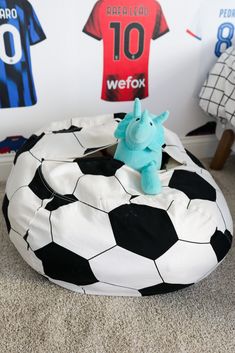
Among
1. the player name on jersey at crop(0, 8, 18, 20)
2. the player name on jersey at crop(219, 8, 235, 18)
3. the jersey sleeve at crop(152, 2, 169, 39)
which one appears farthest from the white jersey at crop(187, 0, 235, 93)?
the player name on jersey at crop(0, 8, 18, 20)

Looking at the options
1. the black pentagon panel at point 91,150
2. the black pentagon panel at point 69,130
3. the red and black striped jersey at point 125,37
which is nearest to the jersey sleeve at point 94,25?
the red and black striped jersey at point 125,37

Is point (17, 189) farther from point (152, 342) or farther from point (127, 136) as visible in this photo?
point (152, 342)

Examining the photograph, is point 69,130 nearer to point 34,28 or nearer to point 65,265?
point 34,28

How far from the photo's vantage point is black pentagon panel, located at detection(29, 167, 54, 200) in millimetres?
1018

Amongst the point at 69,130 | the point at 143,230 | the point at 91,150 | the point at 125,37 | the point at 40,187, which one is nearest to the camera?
the point at 143,230

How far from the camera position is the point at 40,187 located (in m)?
1.04

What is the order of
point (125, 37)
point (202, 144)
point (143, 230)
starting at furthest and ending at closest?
1. point (202, 144)
2. point (125, 37)
3. point (143, 230)

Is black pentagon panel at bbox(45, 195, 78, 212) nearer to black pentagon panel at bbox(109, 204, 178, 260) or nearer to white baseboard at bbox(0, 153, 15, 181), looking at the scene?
black pentagon panel at bbox(109, 204, 178, 260)

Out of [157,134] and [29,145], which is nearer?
[157,134]

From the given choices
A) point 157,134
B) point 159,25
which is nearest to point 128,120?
point 157,134

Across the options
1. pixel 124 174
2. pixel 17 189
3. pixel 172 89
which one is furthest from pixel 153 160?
pixel 172 89

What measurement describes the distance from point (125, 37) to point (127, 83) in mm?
188

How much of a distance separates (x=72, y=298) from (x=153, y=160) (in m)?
0.47

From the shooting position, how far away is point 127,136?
103cm
